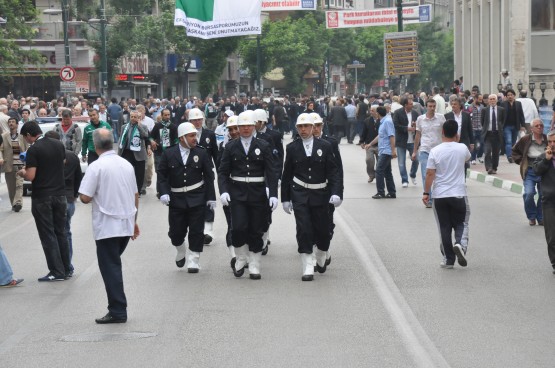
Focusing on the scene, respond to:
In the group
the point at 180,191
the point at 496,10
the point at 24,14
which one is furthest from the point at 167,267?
the point at 496,10

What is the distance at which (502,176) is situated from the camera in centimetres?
2552

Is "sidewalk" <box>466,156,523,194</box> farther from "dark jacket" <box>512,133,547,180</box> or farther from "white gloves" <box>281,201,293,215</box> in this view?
"white gloves" <box>281,201,293,215</box>

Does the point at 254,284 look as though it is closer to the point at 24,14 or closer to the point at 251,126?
the point at 251,126

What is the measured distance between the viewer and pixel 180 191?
42.5 ft

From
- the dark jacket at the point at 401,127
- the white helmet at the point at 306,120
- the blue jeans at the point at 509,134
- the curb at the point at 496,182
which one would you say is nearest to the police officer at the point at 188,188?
the white helmet at the point at 306,120

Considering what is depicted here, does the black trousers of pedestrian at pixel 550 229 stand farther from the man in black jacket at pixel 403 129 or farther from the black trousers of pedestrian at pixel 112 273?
the man in black jacket at pixel 403 129

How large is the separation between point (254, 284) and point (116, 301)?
2378mm

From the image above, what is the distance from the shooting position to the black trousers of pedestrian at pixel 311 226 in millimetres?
12352

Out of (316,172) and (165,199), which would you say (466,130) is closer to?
(316,172)

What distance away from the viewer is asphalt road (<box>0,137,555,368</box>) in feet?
28.4

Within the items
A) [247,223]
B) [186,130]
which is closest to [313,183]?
[247,223]

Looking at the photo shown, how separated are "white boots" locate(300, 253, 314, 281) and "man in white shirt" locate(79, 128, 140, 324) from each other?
8.28 ft

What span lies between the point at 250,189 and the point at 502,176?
13.9 metres

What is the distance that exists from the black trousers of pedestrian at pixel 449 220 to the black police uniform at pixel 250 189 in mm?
2000
